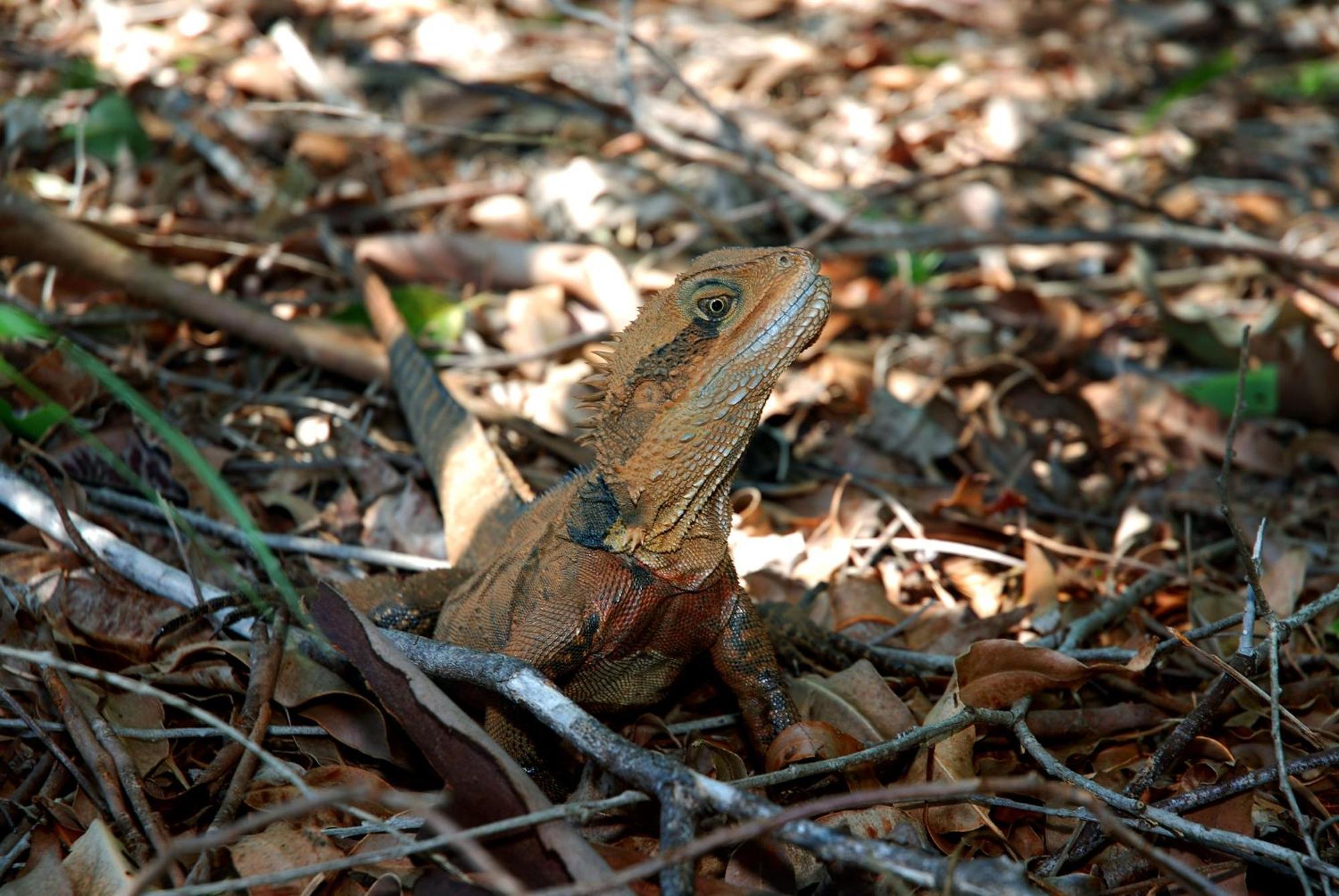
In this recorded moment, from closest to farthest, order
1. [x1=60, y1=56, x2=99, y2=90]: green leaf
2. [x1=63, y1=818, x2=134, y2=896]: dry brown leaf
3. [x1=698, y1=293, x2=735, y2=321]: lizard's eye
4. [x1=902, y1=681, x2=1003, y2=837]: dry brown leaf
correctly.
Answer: [x1=63, y1=818, x2=134, y2=896]: dry brown leaf, [x1=902, y1=681, x2=1003, y2=837]: dry brown leaf, [x1=698, y1=293, x2=735, y2=321]: lizard's eye, [x1=60, y1=56, x2=99, y2=90]: green leaf

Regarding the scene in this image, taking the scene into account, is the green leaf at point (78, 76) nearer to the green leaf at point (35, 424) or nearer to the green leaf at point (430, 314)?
the green leaf at point (430, 314)

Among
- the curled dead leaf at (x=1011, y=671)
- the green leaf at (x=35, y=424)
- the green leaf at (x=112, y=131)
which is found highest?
the green leaf at (x=112, y=131)

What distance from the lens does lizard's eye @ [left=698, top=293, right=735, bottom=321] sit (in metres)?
2.86

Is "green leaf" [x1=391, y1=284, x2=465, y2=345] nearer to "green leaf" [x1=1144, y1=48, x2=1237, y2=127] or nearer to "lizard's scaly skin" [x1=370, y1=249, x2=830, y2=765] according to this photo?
"lizard's scaly skin" [x1=370, y1=249, x2=830, y2=765]

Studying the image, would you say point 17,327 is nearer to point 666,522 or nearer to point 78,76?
point 666,522

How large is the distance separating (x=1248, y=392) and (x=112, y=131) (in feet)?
17.9

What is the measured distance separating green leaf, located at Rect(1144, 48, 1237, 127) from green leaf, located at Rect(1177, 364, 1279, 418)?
8.29ft

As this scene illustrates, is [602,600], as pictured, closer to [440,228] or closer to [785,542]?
[785,542]

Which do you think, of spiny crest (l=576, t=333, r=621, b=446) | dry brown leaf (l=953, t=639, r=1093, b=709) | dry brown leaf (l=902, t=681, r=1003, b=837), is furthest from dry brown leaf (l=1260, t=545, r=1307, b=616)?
spiny crest (l=576, t=333, r=621, b=446)

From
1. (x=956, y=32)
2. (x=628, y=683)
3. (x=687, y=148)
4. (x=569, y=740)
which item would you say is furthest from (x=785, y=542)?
(x=956, y=32)

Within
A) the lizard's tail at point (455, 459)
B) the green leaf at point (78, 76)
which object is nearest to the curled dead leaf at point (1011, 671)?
the lizard's tail at point (455, 459)

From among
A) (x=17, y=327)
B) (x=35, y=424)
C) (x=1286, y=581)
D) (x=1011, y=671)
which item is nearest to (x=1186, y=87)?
(x=1286, y=581)

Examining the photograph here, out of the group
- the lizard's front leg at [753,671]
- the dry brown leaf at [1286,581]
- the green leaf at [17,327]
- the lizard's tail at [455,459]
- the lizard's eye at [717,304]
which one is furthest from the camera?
the lizard's tail at [455,459]

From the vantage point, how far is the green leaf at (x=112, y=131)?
17.8 feet
